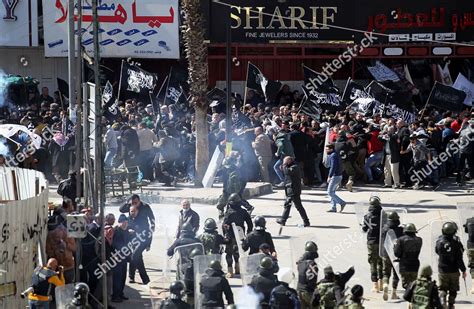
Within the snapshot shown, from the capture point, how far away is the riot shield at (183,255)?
1677cm

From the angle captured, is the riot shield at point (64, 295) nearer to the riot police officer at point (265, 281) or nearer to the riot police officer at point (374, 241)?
the riot police officer at point (265, 281)

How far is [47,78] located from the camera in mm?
37594

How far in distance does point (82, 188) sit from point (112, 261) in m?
5.56

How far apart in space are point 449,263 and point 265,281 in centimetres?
328

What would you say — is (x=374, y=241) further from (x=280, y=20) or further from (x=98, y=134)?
(x=280, y=20)

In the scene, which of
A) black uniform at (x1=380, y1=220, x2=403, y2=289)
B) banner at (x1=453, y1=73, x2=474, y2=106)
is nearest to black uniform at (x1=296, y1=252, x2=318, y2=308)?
black uniform at (x1=380, y1=220, x2=403, y2=289)

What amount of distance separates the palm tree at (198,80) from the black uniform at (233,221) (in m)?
8.15

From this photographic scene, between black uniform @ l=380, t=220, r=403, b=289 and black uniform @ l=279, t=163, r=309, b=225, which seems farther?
black uniform @ l=279, t=163, r=309, b=225

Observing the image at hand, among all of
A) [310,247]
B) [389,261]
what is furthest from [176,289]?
[389,261]

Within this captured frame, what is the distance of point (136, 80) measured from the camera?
112 feet

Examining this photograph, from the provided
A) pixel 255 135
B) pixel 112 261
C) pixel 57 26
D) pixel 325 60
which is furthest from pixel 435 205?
pixel 57 26

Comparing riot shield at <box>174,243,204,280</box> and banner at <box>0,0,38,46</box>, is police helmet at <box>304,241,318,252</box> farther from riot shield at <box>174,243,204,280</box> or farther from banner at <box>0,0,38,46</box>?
banner at <box>0,0,38,46</box>

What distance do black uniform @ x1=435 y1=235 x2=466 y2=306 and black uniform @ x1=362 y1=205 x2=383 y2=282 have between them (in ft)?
4.48

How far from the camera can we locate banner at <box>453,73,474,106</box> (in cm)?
3447
